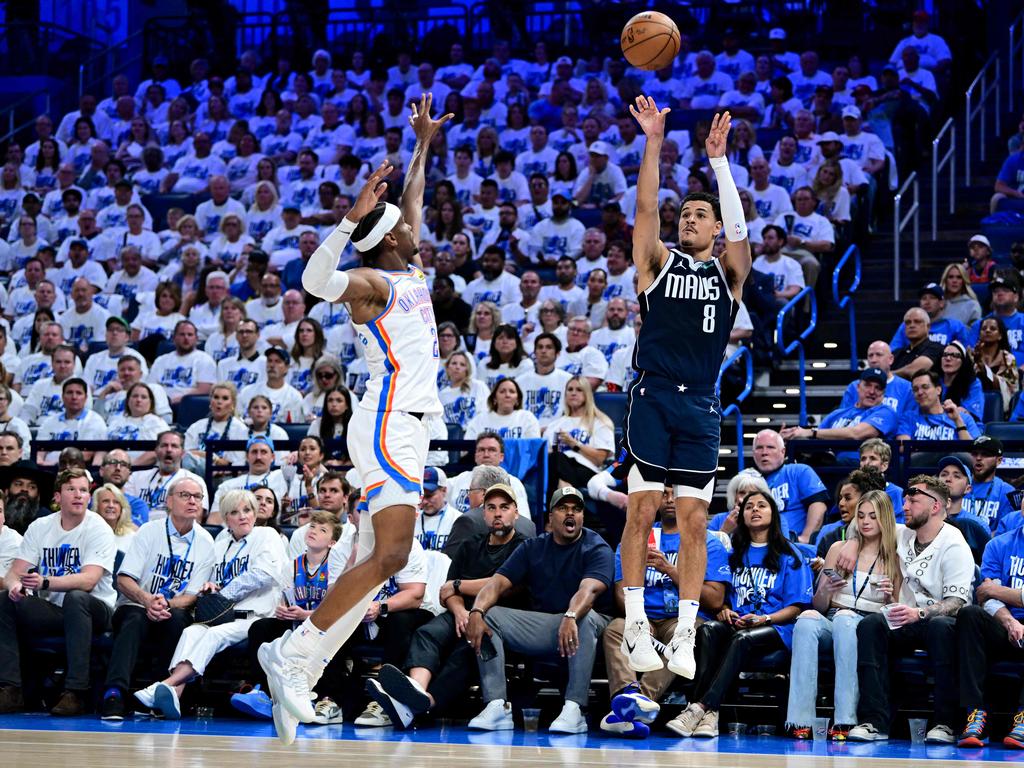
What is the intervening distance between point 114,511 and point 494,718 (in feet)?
11.5

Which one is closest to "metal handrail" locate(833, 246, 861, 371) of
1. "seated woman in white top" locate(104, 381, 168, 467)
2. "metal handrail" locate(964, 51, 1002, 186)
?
"metal handrail" locate(964, 51, 1002, 186)

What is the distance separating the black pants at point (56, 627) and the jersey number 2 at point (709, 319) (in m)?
4.91

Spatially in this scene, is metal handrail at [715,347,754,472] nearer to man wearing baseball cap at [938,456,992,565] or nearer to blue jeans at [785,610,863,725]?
man wearing baseball cap at [938,456,992,565]

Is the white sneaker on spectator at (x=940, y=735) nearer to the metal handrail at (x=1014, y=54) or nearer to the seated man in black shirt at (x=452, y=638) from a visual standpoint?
the seated man in black shirt at (x=452, y=638)

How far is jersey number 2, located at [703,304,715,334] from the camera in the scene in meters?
6.72

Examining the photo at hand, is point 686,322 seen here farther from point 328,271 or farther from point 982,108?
point 982,108

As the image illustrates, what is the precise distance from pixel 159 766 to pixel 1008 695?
16.4ft

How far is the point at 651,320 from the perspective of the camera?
22.3ft

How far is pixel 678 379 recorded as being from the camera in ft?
22.1

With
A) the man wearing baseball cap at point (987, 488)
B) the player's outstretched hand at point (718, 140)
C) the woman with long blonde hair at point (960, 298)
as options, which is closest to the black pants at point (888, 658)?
the man wearing baseball cap at point (987, 488)

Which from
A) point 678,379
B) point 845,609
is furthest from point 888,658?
point 678,379

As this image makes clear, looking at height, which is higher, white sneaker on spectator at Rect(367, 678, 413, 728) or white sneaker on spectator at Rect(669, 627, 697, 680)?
white sneaker on spectator at Rect(669, 627, 697, 680)

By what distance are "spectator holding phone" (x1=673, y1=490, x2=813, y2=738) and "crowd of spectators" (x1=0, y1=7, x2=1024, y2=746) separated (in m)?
0.02

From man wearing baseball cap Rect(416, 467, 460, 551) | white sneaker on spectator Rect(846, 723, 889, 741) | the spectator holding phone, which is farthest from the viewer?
man wearing baseball cap Rect(416, 467, 460, 551)
